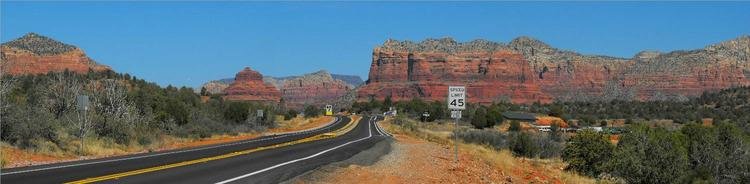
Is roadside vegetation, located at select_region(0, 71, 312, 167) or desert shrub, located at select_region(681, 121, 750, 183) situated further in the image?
desert shrub, located at select_region(681, 121, 750, 183)

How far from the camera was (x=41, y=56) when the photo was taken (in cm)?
9738

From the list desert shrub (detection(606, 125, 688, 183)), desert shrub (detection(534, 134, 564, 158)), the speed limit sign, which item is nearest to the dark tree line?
the speed limit sign

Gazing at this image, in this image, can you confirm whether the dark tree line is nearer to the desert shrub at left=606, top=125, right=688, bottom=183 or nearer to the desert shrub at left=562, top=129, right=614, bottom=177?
the desert shrub at left=562, top=129, right=614, bottom=177

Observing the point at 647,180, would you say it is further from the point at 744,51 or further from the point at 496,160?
the point at 744,51

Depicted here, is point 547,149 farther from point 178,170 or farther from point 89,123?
point 178,170

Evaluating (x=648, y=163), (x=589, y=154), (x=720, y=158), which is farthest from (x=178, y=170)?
(x=720, y=158)

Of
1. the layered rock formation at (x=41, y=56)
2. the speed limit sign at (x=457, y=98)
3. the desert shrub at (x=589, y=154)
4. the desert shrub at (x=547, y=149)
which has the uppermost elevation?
the layered rock formation at (x=41, y=56)

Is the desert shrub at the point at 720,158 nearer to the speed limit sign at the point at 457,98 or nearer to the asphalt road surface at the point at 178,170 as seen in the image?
the speed limit sign at the point at 457,98

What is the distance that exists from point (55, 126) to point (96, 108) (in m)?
8.78

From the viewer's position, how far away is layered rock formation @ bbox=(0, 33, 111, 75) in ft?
305

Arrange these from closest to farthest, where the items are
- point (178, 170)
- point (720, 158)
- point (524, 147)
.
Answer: point (178, 170) < point (720, 158) < point (524, 147)

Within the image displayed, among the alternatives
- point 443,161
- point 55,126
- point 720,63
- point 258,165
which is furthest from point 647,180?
point 720,63

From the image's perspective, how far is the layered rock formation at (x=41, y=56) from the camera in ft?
305

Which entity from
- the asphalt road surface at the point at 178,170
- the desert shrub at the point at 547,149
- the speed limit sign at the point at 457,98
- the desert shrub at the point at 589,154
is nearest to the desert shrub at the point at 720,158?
the desert shrub at the point at 589,154
